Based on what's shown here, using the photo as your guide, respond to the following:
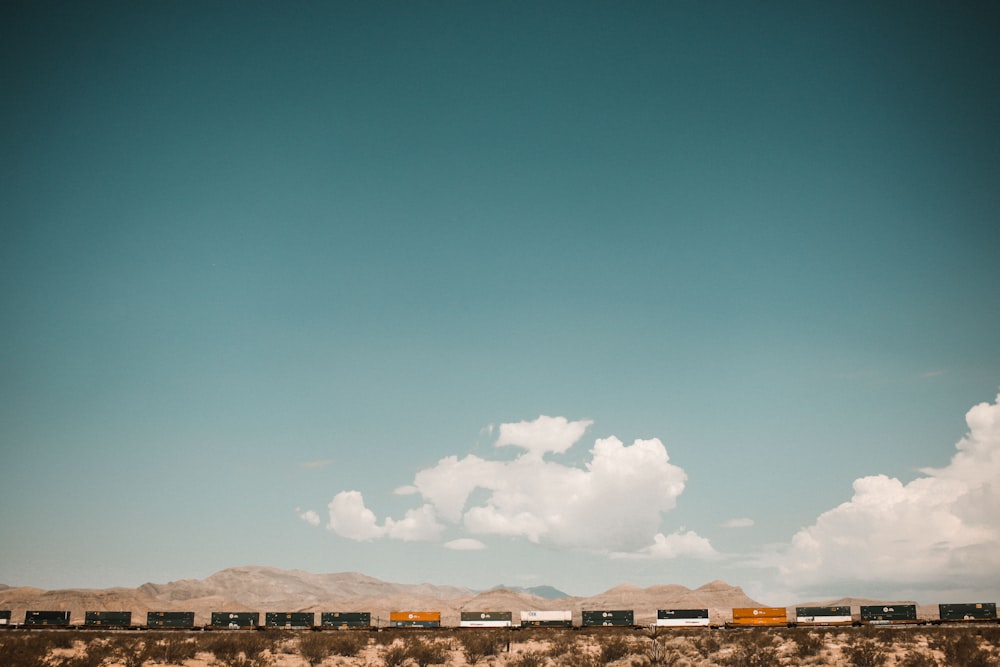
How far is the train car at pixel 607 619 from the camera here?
67.6 m

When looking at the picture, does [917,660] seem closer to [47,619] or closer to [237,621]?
[237,621]

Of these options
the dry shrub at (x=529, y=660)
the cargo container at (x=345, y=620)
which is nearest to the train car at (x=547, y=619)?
the dry shrub at (x=529, y=660)

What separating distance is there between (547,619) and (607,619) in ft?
19.7

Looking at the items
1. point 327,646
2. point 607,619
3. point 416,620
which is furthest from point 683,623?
point 327,646

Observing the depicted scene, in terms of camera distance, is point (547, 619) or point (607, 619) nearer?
point (547, 619)

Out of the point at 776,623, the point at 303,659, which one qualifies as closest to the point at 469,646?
the point at 303,659

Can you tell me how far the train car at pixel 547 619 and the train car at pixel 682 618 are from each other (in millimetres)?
8743

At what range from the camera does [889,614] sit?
226ft

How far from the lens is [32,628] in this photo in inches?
2800

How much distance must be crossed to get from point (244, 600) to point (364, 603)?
2312 inches

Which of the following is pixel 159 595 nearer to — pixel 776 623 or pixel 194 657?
Result: pixel 194 657

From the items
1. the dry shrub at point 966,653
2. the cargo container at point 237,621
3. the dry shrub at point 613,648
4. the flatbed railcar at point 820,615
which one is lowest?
the cargo container at point 237,621

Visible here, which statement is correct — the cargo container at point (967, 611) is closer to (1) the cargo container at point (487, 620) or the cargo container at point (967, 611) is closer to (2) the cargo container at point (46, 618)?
(1) the cargo container at point (487, 620)

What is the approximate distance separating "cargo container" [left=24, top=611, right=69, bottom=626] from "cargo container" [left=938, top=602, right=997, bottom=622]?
90283 mm
